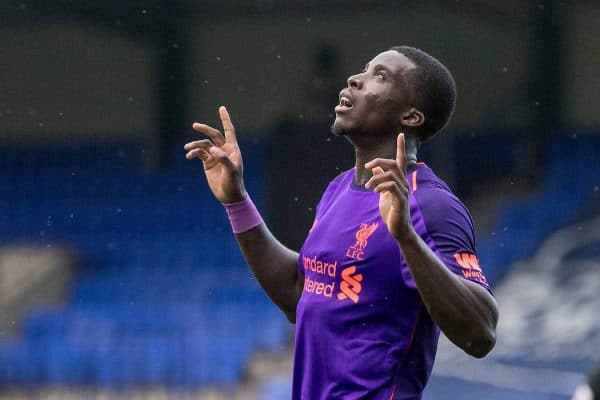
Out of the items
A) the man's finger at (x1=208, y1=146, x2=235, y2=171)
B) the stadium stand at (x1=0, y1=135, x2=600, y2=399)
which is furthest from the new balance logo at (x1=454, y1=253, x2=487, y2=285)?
the stadium stand at (x1=0, y1=135, x2=600, y2=399)

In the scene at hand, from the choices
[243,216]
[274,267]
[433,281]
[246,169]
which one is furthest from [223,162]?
[246,169]

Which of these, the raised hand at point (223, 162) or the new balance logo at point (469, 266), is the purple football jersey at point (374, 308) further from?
the raised hand at point (223, 162)

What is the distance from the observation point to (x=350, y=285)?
110 inches

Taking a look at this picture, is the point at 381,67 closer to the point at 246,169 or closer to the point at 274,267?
the point at 274,267

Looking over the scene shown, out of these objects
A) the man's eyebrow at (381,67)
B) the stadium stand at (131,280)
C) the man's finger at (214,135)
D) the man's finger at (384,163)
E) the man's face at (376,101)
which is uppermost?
the man's eyebrow at (381,67)

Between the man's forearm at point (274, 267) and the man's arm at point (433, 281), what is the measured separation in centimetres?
69

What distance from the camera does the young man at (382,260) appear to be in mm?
2531

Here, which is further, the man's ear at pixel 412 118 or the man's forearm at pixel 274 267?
the man's forearm at pixel 274 267

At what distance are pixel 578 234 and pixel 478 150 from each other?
718mm

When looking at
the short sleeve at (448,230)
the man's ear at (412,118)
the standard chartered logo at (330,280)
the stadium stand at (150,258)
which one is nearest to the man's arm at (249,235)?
the standard chartered logo at (330,280)

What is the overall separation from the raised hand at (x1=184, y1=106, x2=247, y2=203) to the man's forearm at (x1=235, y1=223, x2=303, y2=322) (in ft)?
0.40

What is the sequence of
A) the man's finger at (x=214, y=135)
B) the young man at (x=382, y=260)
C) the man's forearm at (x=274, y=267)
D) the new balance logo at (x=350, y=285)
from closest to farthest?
1. the young man at (x=382, y=260)
2. the new balance logo at (x=350, y=285)
3. the man's finger at (x=214, y=135)
4. the man's forearm at (x=274, y=267)

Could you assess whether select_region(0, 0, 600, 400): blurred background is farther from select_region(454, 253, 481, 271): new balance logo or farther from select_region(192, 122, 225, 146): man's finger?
select_region(454, 253, 481, 271): new balance logo

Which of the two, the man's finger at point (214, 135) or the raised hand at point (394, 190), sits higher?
the man's finger at point (214, 135)
